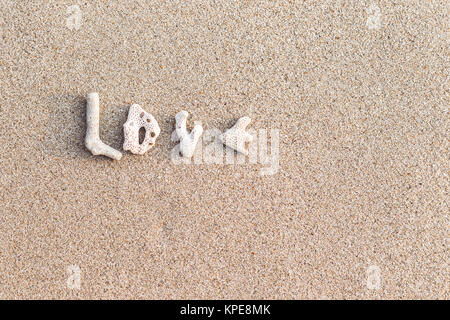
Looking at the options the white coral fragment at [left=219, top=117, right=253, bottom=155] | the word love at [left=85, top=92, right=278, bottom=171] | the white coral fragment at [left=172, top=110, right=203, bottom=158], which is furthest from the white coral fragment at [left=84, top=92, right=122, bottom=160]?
the white coral fragment at [left=219, top=117, right=253, bottom=155]

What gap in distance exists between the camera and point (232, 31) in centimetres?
123

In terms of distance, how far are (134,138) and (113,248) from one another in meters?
0.34

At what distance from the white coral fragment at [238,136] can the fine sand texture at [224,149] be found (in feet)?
0.11

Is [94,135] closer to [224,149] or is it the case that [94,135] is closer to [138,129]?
[138,129]

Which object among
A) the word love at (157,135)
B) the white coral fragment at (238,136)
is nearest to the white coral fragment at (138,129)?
the word love at (157,135)

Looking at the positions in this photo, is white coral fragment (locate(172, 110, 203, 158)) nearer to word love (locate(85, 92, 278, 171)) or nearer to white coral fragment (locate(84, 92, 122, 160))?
word love (locate(85, 92, 278, 171))

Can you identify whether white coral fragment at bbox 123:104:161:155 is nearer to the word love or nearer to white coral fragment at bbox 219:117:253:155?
the word love

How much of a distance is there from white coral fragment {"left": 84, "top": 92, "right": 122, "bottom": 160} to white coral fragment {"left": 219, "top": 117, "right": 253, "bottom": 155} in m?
0.33

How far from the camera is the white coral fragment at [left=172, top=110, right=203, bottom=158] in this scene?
118 cm

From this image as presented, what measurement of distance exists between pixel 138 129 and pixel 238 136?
306 mm

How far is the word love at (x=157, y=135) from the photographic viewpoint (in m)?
1.17

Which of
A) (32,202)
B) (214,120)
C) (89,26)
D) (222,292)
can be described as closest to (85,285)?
(32,202)

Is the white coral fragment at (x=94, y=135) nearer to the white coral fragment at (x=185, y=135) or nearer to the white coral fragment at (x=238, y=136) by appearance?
the white coral fragment at (x=185, y=135)

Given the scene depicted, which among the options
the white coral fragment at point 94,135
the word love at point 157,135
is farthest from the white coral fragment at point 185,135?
the white coral fragment at point 94,135
